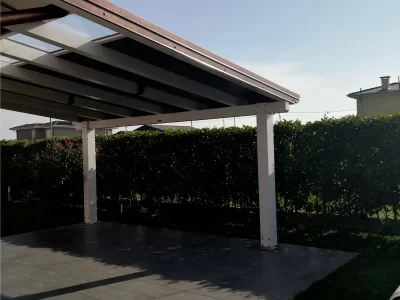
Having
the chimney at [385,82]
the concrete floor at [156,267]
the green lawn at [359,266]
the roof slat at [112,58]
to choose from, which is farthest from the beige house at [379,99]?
the roof slat at [112,58]

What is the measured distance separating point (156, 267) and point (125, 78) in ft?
10.6

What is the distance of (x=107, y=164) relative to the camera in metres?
11.9

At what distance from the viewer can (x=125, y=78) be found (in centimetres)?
671

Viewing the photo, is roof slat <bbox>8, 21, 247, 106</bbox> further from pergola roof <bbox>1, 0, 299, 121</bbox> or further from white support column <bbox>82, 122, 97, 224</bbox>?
white support column <bbox>82, 122, 97, 224</bbox>

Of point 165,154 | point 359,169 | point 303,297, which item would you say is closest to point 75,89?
point 165,154

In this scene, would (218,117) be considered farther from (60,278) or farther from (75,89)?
(60,278)

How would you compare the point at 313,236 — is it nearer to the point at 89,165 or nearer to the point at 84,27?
the point at 89,165

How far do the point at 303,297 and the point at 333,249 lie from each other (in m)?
2.78

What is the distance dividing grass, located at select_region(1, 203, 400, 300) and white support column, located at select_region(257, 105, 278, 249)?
91cm

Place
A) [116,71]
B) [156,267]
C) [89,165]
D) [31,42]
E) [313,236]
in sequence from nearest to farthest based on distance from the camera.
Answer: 1. [31,42]
2. [116,71]
3. [156,267]
4. [313,236]
5. [89,165]

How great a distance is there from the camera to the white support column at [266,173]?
23.8 feet

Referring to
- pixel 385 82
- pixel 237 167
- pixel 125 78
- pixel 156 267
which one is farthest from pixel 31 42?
pixel 385 82

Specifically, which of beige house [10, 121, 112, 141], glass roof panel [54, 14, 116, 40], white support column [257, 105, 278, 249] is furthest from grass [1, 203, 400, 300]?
beige house [10, 121, 112, 141]

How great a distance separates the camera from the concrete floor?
5.30 metres
